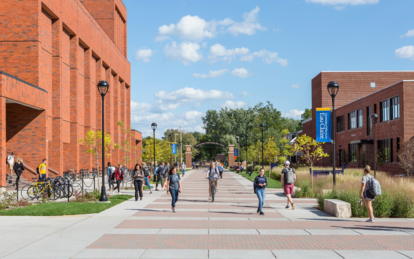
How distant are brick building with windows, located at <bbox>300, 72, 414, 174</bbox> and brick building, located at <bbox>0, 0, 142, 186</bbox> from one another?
29720 millimetres

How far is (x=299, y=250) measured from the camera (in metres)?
8.34

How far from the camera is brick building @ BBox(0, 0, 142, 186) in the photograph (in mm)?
26016

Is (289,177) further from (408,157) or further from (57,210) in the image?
(408,157)

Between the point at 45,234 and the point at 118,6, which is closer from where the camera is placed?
the point at 45,234

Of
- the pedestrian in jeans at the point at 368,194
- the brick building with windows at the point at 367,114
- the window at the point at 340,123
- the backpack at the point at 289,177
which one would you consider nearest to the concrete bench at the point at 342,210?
the pedestrian in jeans at the point at 368,194

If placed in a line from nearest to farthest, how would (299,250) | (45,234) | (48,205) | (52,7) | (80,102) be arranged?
1. (299,250)
2. (45,234)
3. (48,205)
4. (52,7)
5. (80,102)

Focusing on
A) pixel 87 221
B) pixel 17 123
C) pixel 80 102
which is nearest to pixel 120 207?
pixel 87 221

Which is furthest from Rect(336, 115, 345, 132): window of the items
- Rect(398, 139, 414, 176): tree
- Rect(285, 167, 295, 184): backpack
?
Rect(285, 167, 295, 184): backpack

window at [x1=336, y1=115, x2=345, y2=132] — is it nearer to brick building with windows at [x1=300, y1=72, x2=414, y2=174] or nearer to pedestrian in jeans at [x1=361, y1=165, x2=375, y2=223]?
brick building with windows at [x1=300, y1=72, x2=414, y2=174]

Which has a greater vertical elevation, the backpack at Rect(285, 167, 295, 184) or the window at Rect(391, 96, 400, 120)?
the window at Rect(391, 96, 400, 120)

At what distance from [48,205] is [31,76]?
14154 mm

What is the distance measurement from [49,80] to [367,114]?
113ft

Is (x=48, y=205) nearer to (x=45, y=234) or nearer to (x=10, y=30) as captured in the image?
(x=45, y=234)

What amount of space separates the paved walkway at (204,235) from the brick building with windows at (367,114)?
25960 millimetres
